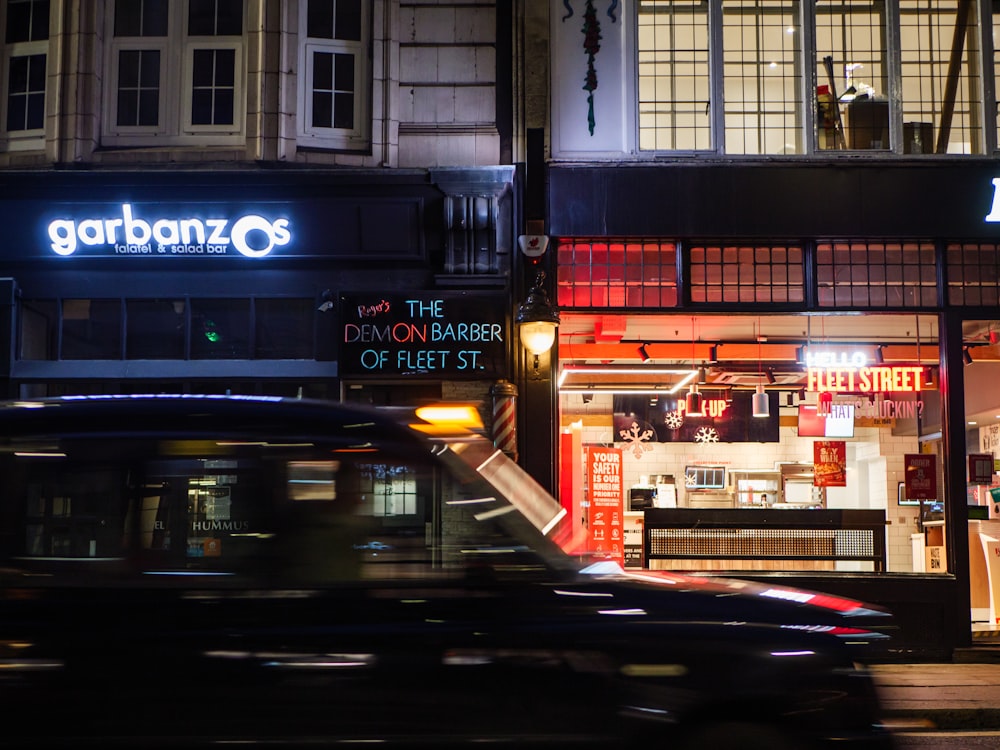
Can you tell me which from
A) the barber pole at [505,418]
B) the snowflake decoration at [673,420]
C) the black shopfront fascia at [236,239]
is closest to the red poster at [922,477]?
the snowflake decoration at [673,420]

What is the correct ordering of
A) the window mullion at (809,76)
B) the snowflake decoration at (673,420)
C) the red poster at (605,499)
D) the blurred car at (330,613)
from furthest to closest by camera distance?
the snowflake decoration at (673,420) → the red poster at (605,499) → the window mullion at (809,76) → the blurred car at (330,613)

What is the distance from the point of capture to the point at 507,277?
12102 mm

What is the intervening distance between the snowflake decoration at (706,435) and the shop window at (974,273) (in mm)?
4386

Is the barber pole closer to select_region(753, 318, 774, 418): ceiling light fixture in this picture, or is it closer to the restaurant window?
the restaurant window

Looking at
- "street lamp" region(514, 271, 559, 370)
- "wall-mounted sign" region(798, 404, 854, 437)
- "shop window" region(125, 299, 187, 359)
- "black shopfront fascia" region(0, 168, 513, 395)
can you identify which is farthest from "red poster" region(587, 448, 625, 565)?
"shop window" region(125, 299, 187, 359)

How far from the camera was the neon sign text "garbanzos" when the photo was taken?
12234 mm

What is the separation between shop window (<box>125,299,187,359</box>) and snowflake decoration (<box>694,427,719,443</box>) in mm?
7306

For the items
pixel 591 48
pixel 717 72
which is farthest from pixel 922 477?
pixel 591 48

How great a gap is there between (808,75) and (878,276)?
7.64 feet

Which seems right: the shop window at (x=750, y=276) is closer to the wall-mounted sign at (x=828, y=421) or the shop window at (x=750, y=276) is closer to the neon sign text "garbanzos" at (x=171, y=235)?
the wall-mounted sign at (x=828, y=421)

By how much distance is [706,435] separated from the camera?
52.1ft

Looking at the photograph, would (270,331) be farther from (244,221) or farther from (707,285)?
(707,285)

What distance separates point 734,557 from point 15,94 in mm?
9645

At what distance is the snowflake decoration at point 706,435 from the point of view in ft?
52.0
